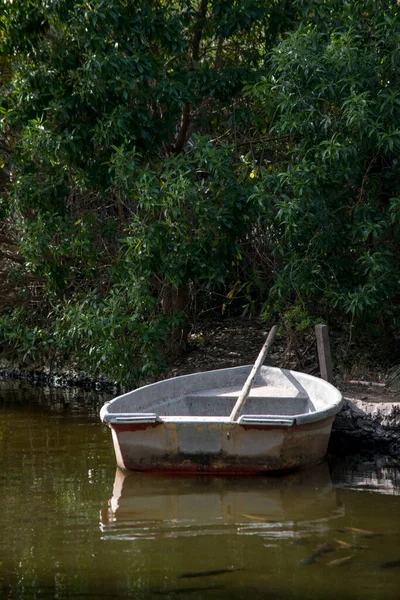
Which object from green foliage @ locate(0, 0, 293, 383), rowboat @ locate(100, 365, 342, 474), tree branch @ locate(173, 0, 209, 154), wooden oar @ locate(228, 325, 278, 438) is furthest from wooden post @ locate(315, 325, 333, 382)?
tree branch @ locate(173, 0, 209, 154)

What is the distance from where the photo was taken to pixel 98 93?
10.6 meters

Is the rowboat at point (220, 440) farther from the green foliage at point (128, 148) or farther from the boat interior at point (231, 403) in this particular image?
the green foliage at point (128, 148)

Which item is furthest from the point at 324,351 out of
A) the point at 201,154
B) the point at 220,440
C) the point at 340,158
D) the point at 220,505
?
the point at 220,505

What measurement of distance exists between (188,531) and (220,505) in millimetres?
773

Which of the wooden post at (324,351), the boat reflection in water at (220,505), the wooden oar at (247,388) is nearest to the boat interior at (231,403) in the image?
the wooden oar at (247,388)

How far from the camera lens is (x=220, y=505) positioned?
776 cm

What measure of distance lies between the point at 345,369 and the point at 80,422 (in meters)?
3.24

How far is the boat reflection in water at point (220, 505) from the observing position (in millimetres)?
7098

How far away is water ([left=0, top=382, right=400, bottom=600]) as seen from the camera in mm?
5871

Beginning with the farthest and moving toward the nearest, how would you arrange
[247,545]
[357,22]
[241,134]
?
[241,134] < [357,22] < [247,545]

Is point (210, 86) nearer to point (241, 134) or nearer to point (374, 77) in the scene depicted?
point (241, 134)

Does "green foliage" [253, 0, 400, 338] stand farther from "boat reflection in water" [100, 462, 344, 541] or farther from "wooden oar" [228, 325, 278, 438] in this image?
"boat reflection in water" [100, 462, 344, 541]

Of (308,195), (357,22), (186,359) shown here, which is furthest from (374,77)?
(186,359)

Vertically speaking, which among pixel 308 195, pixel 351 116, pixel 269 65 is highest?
pixel 269 65
